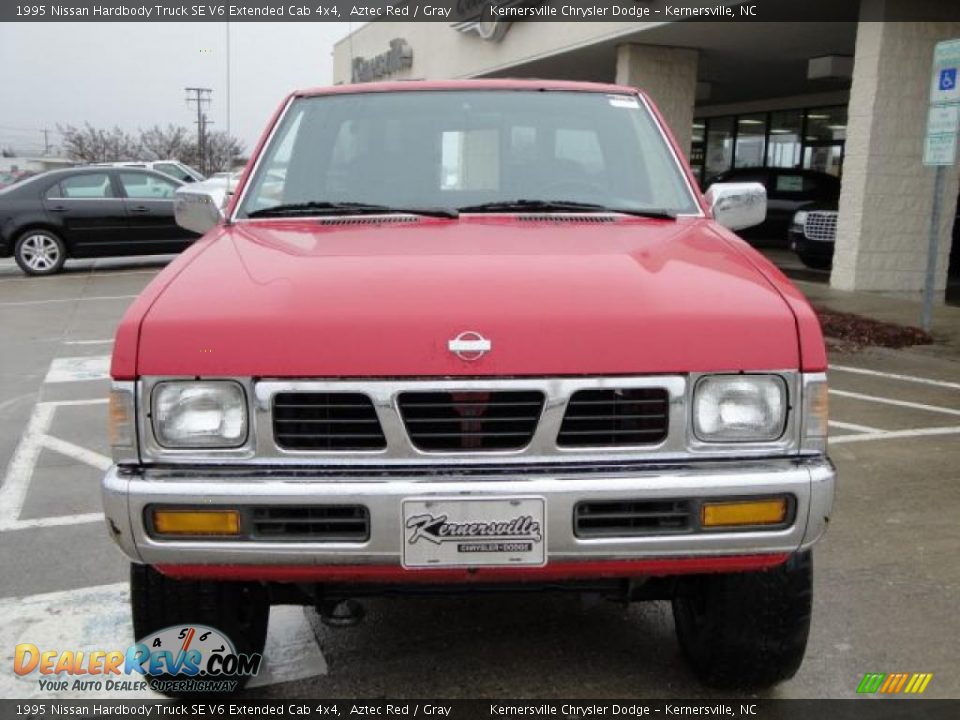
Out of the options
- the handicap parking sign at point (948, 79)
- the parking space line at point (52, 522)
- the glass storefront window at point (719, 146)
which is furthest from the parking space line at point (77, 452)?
the glass storefront window at point (719, 146)

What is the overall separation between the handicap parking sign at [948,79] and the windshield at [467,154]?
6828mm

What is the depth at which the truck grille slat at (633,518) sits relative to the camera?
226 centimetres

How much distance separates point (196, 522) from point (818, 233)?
44.7ft

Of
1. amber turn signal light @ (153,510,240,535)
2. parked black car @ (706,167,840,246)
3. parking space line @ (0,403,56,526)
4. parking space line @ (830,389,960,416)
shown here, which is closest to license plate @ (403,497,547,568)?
amber turn signal light @ (153,510,240,535)

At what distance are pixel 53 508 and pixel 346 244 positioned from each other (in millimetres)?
2611

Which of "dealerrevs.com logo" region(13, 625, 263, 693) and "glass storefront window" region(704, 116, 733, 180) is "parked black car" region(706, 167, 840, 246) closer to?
"glass storefront window" region(704, 116, 733, 180)

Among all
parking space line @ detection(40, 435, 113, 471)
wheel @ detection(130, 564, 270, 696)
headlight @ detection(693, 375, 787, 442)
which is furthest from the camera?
parking space line @ detection(40, 435, 113, 471)

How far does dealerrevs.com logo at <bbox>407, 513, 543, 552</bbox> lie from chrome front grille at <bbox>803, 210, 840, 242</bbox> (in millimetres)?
13208

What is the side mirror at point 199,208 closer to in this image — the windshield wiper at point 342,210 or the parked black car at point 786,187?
the windshield wiper at point 342,210

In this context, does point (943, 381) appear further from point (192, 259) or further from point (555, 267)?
point (192, 259)

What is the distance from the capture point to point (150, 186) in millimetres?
14367

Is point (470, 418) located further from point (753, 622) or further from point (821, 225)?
point (821, 225)

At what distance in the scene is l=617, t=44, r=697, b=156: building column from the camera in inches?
637

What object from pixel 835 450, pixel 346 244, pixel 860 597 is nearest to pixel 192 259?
pixel 346 244
